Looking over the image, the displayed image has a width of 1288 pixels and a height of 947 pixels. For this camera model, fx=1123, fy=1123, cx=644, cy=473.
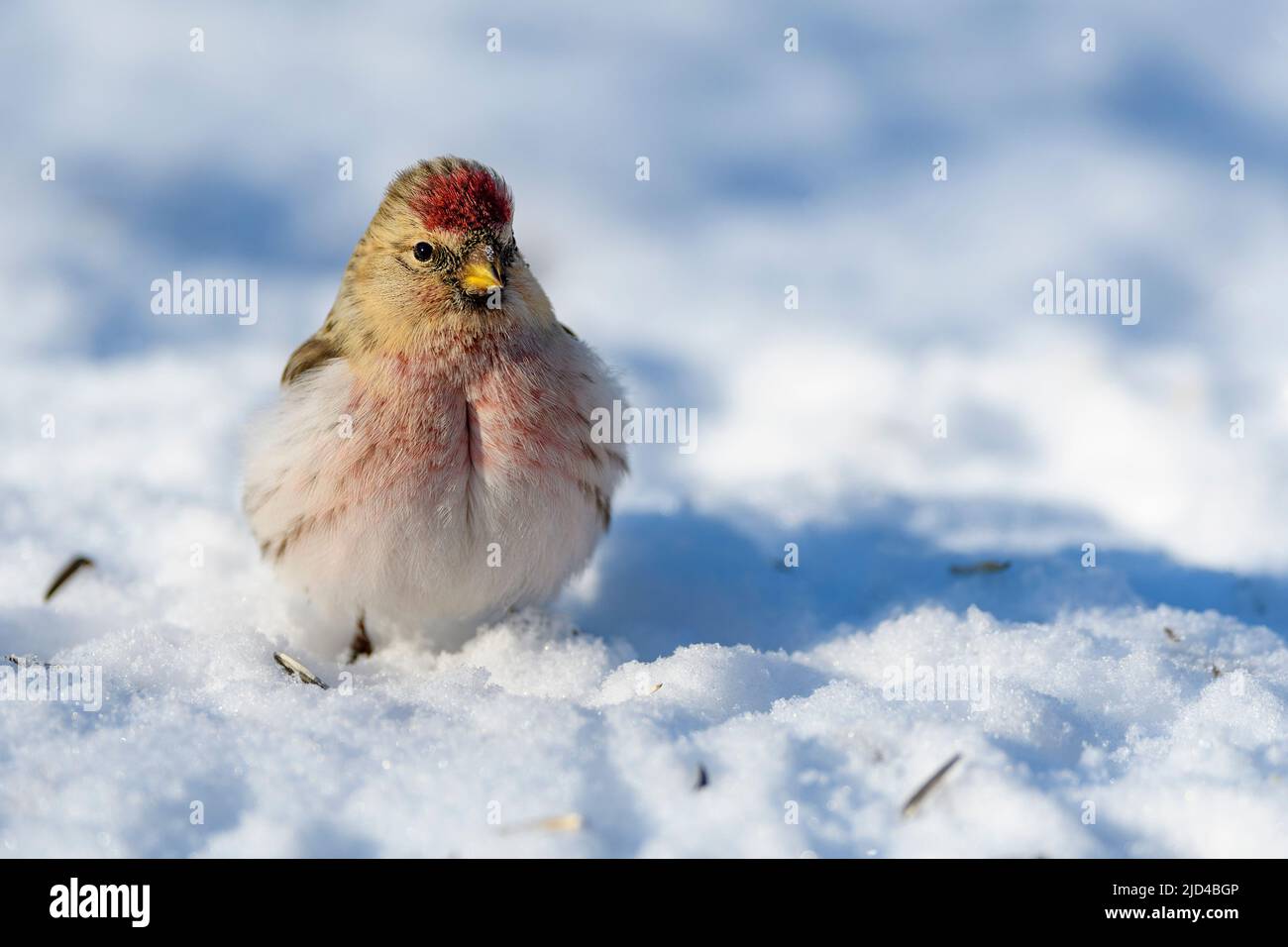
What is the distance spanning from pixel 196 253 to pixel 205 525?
2.85 meters

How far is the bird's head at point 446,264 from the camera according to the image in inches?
123

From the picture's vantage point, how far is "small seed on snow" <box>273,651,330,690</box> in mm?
2900

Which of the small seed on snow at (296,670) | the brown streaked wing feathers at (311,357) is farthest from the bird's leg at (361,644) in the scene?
the brown streaked wing feathers at (311,357)

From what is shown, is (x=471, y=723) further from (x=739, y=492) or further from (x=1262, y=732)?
(x=739, y=492)

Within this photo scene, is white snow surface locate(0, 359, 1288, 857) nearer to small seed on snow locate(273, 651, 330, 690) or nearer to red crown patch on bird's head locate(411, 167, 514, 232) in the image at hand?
small seed on snow locate(273, 651, 330, 690)

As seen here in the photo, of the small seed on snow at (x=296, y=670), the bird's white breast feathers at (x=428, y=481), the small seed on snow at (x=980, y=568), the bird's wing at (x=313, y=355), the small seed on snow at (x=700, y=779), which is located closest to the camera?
the small seed on snow at (x=700, y=779)

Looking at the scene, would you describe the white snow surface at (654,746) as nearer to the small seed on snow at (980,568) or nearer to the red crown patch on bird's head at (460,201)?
the small seed on snow at (980,568)

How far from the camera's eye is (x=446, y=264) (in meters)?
3.16

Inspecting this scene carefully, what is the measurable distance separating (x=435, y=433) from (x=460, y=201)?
0.66 meters

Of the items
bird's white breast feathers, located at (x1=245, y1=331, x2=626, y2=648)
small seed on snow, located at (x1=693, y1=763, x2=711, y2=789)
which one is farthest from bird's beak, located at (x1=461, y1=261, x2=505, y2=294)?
small seed on snow, located at (x1=693, y1=763, x2=711, y2=789)

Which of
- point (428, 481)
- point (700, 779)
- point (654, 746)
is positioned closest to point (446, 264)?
point (428, 481)

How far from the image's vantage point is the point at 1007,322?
19.0 feet

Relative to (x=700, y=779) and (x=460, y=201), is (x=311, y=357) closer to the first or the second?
(x=460, y=201)

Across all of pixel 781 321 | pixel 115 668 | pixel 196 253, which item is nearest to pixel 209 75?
pixel 196 253
